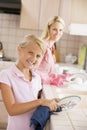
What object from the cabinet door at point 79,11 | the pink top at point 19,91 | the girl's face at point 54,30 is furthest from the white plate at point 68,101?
the cabinet door at point 79,11

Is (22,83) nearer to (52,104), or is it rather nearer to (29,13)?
(52,104)

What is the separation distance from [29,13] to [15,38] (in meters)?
0.46

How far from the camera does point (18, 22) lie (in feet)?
11.0

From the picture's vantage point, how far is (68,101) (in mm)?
1227

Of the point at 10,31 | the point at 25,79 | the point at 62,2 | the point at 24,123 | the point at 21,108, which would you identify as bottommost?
the point at 24,123

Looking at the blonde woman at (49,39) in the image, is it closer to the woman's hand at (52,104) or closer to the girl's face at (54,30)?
the girl's face at (54,30)

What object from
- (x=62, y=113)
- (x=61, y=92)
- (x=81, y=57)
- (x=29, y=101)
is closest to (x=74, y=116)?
(x=62, y=113)

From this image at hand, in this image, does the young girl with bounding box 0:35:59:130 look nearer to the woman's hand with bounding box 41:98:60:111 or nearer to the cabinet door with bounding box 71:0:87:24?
the woman's hand with bounding box 41:98:60:111

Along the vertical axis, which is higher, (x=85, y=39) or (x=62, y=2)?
(x=62, y=2)

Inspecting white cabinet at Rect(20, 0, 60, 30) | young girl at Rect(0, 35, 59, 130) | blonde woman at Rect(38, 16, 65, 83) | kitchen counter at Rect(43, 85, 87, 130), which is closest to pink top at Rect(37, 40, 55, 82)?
blonde woman at Rect(38, 16, 65, 83)

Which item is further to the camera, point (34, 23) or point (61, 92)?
point (34, 23)

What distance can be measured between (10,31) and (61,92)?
166cm

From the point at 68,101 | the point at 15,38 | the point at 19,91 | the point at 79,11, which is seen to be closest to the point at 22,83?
the point at 19,91

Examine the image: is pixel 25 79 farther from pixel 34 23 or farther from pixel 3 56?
pixel 3 56
